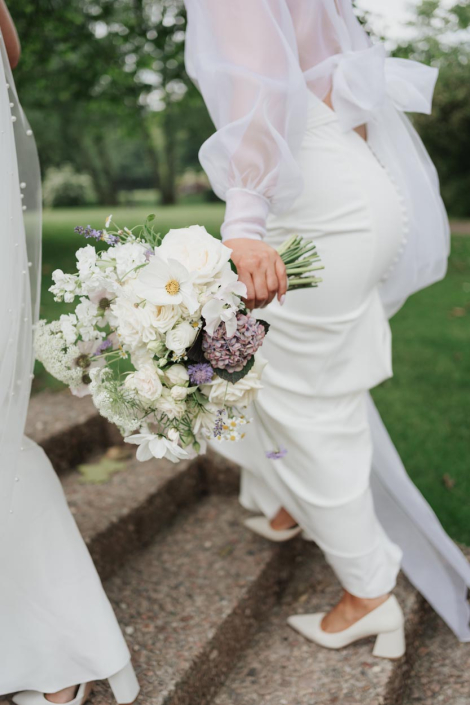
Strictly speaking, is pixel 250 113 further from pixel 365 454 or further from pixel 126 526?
pixel 126 526

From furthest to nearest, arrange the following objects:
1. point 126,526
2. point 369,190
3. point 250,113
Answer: point 126,526 < point 369,190 < point 250,113

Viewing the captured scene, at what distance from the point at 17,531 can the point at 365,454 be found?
1087 millimetres

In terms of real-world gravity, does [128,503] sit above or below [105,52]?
below

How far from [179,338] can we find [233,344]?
11 cm

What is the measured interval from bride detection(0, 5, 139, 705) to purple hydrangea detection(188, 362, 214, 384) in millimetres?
457

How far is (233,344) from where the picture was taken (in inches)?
54.9

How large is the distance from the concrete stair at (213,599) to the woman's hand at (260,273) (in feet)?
3.82

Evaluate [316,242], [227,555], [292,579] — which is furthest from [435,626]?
[316,242]

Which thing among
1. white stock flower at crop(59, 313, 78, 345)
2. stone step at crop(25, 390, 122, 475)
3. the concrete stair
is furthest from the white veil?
stone step at crop(25, 390, 122, 475)

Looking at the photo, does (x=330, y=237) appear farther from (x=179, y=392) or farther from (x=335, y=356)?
(x=179, y=392)

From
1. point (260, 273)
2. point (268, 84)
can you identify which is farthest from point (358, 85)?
point (260, 273)

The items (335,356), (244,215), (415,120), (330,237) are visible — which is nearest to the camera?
(244,215)

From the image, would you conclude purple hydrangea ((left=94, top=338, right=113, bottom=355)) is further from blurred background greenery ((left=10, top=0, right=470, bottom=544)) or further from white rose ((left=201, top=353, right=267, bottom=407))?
blurred background greenery ((left=10, top=0, right=470, bottom=544))

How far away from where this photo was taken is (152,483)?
275 centimetres
